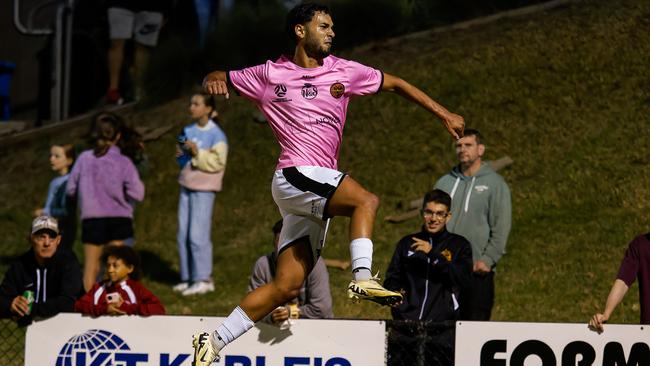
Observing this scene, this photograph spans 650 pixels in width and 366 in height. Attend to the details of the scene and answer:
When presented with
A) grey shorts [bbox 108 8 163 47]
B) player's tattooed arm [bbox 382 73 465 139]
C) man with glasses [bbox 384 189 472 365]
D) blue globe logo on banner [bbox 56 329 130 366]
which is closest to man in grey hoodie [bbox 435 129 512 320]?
man with glasses [bbox 384 189 472 365]

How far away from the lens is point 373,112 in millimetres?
15727

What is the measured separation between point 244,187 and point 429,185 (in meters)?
2.22

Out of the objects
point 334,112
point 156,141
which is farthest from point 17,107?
point 334,112

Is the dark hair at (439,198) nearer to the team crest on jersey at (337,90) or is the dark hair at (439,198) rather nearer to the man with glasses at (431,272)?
the man with glasses at (431,272)

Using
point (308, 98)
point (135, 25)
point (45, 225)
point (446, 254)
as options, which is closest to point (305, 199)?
point (308, 98)

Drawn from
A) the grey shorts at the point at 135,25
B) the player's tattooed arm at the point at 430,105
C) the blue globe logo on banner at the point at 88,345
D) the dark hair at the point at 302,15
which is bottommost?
the blue globe logo on banner at the point at 88,345

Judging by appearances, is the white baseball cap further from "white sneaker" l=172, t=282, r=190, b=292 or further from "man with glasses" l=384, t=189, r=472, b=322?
"white sneaker" l=172, t=282, r=190, b=292

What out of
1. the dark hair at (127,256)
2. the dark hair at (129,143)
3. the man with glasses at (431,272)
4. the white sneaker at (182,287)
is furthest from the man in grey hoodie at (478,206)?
the white sneaker at (182,287)

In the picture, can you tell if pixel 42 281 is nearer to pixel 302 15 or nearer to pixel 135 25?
pixel 302 15

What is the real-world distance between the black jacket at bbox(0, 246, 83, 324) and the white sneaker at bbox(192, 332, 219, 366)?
181 centimetres

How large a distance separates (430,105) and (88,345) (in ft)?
9.84

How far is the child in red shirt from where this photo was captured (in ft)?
30.0

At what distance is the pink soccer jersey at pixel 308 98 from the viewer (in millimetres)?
7566

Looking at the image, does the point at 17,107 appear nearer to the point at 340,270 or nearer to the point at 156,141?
the point at 156,141
